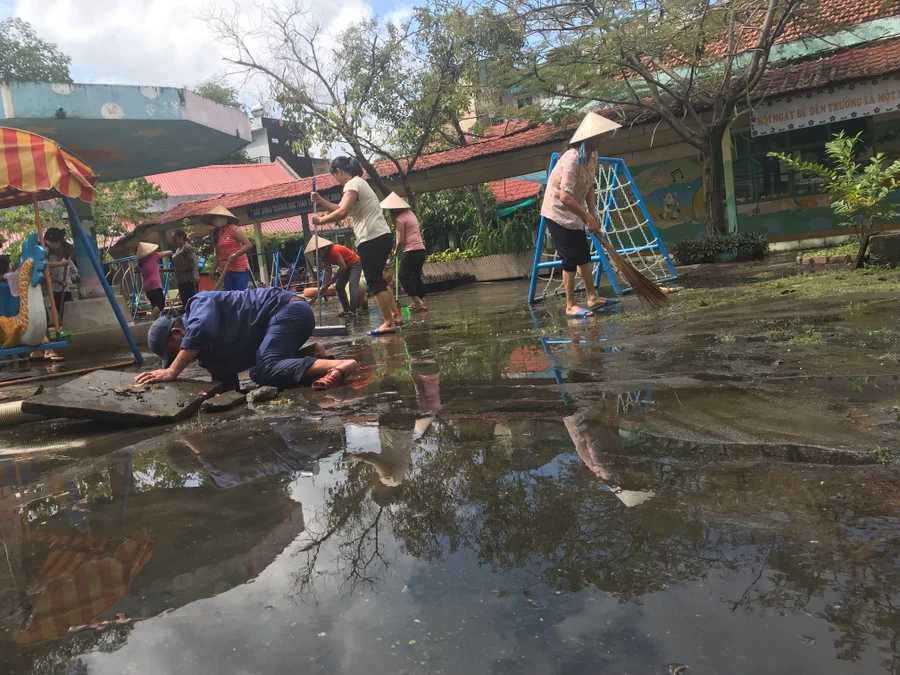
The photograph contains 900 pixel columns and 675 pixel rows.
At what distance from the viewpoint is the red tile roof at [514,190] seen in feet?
69.2

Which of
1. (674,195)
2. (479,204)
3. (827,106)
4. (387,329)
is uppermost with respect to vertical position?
(827,106)

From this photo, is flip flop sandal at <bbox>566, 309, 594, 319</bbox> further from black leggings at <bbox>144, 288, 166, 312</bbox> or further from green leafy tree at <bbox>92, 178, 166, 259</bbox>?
green leafy tree at <bbox>92, 178, 166, 259</bbox>

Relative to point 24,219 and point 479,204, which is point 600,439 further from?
point 24,219

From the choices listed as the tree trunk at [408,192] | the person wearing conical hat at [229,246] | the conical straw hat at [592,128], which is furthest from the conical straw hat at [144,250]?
the conical straw hat at [592,128]

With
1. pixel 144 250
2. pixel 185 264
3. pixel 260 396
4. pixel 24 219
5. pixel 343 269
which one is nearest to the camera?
pixel 260 396

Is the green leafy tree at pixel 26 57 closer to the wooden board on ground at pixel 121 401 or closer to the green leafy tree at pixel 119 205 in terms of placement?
the green leafy tree at pixel 119 205

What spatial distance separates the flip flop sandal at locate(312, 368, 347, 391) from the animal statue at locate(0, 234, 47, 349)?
3277 millimetres

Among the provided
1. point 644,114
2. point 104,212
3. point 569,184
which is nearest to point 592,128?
point 569,184

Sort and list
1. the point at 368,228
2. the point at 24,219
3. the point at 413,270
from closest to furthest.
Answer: the point at 368,228
the point at 413,270
the point at 24,219

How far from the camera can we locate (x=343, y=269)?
949cm

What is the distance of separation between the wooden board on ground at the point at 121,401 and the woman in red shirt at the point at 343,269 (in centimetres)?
519

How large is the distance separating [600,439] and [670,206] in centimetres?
1412

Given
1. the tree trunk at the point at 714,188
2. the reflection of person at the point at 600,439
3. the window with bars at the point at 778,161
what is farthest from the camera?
the window with bars at the point at 778,161

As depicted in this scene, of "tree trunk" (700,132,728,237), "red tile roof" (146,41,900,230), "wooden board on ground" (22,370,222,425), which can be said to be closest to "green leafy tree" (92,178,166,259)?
"red tile roof" (146,41,900,230)
